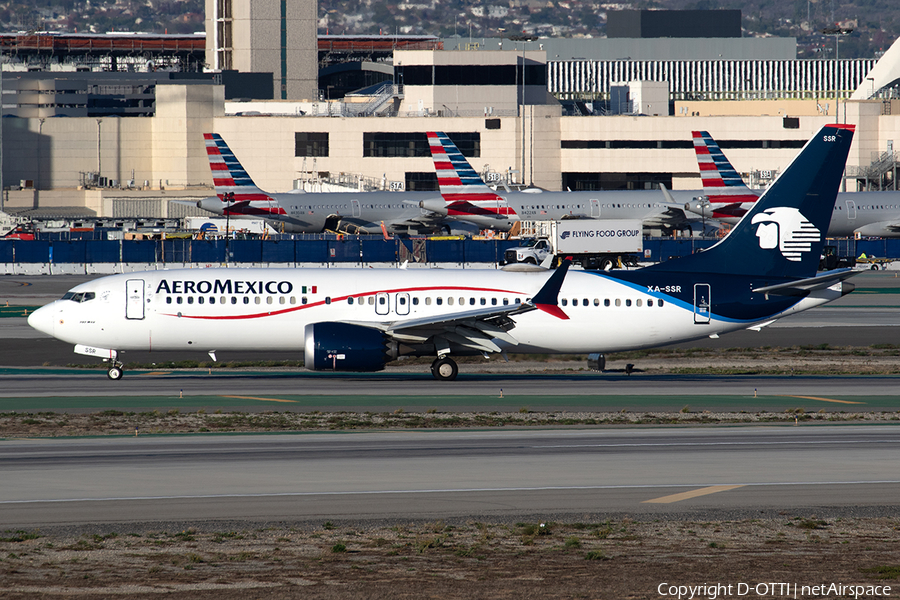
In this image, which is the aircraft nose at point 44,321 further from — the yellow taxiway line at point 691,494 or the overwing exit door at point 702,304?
the yellow taxiway line at point 691,494

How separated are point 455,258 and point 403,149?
186 ft

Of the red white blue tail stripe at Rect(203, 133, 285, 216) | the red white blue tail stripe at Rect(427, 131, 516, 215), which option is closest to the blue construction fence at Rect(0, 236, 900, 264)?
the red white blue tail stripe at Rect(427, 131, 516, 215)

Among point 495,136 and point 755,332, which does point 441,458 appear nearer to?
point 755,332

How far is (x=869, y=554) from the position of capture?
59.0ft

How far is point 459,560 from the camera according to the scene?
682 inches

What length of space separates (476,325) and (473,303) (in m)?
1.06

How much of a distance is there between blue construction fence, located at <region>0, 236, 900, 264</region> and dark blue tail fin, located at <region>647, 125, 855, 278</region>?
1870 inches

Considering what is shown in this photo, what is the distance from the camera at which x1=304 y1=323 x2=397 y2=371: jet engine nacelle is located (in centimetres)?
3597

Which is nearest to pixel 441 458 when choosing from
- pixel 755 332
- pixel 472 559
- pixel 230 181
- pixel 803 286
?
pixel 472 559

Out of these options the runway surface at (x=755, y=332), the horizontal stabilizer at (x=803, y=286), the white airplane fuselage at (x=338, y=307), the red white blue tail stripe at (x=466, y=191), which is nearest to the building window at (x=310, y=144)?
the red white blue tail stripe at (x=466, y=191)

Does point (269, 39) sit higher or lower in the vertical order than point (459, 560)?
higher

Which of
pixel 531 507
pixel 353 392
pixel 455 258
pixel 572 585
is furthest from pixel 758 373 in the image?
pixel 455 258

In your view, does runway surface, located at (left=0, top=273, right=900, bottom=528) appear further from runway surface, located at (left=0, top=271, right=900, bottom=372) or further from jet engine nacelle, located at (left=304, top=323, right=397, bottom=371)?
runway surface, located at (left=0, top=271, right=900, bottom=372)

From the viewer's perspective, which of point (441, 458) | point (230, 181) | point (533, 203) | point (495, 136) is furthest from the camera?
point (495, 136)
